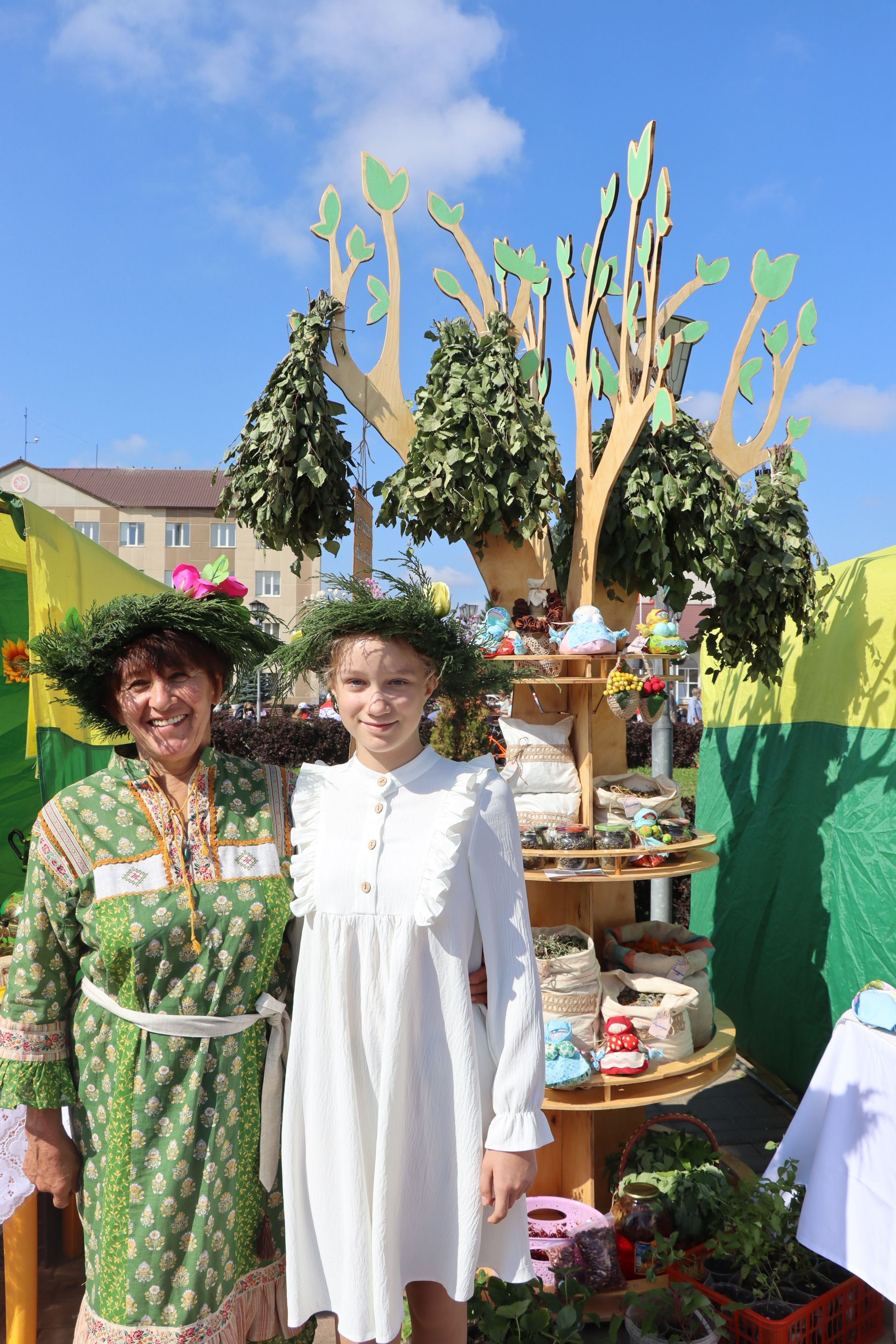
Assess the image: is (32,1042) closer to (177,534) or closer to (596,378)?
(596,378)

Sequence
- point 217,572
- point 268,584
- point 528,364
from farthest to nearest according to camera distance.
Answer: point 268,584 → point 528,364 → point 217,572

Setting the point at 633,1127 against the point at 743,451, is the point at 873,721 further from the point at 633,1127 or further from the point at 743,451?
the point at 633,1127

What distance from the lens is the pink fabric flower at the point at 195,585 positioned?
197cm

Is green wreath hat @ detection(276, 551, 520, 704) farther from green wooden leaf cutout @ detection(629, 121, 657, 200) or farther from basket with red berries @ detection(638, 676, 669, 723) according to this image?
green wooden leaf cutout @ detection(629, 121, 657, 200)

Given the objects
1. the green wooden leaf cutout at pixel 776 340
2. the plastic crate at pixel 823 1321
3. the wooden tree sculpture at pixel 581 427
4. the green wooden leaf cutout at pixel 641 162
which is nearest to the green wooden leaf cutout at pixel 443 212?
the wooden tree sculpture at pixel 581 427

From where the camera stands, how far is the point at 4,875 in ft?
14.5

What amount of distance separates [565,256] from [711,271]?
0.85 metres

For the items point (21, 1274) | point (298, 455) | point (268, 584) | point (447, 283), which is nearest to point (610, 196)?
point (447, 283)

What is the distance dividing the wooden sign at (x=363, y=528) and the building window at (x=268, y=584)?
3027cm

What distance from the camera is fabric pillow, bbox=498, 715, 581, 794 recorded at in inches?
131

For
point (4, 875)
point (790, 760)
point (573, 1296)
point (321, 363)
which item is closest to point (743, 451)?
point (790, 760)

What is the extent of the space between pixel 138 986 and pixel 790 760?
362 centimetres

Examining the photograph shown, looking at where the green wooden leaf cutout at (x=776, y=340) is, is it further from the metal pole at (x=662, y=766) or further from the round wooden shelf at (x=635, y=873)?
the round wooden shelf at (x=635, y=873)

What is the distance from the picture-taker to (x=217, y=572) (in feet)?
6.89
